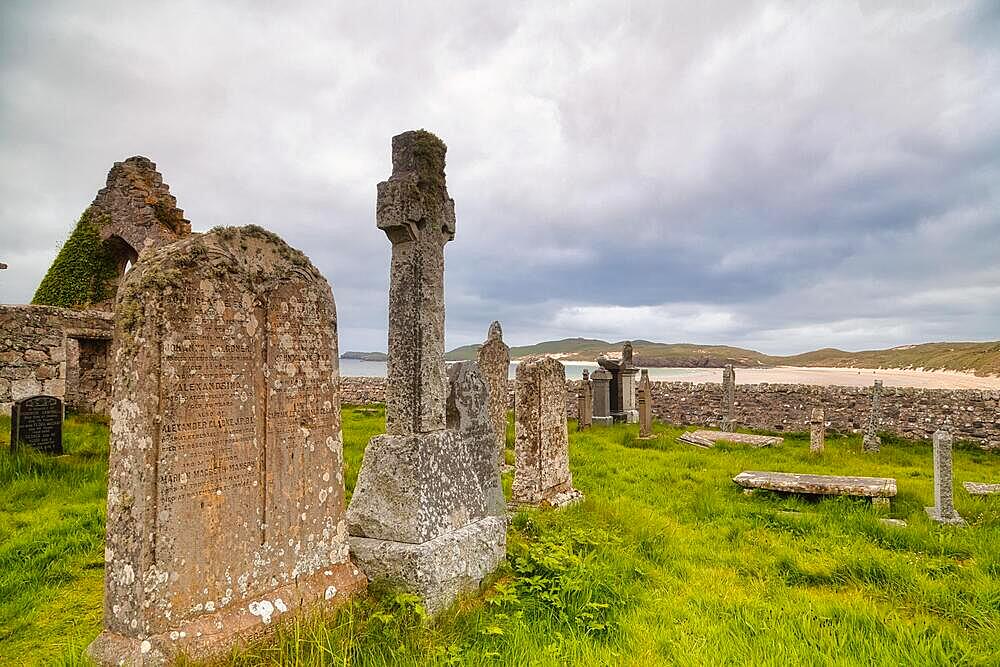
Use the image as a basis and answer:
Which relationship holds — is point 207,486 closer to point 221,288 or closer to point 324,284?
point 221,288

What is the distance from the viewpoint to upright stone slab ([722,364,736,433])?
1597 cm

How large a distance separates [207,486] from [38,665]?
173cm

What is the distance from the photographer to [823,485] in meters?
7.64

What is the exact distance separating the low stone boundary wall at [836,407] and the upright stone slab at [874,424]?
9.2 inches

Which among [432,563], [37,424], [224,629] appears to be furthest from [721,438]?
[37,424]

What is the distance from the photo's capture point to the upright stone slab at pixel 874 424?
1279 centimetres

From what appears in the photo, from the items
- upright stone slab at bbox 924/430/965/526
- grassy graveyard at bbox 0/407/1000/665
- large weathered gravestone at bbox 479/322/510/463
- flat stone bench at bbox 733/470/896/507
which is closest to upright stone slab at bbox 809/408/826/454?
A: grassy graveyard at bbox 0/407/1000/665

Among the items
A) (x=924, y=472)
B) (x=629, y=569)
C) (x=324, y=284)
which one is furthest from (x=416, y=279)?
(x=924, y=472)

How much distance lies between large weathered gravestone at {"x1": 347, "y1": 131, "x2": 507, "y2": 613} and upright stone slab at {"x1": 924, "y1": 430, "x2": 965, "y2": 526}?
19.0 ft

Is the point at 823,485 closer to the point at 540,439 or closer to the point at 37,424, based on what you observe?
the point at 540,439

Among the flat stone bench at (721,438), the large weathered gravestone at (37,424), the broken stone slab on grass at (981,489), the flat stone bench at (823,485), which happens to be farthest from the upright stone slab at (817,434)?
the large weathered gravestone at (37,424)

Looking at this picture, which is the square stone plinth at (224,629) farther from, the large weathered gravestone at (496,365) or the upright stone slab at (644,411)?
the upright stone slab at (644,411)

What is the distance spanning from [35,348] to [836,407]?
62.2 feet

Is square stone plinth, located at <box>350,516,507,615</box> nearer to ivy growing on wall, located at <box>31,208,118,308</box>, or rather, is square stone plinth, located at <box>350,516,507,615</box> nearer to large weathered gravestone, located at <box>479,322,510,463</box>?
large weathered gravestone, located at <box>479,322,510,463</box>
